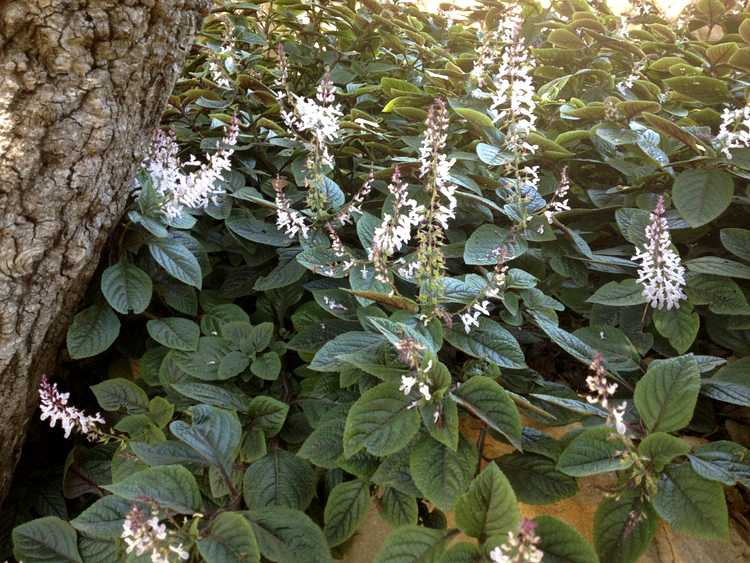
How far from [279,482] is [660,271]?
38.8 inches

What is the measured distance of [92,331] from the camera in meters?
1.55

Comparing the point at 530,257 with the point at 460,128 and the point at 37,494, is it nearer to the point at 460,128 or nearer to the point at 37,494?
the point at 460,128

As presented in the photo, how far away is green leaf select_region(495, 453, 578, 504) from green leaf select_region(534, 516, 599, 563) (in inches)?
6.3

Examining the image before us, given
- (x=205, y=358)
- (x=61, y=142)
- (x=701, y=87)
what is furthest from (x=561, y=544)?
(x=701, y=87)

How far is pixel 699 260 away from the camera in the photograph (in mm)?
1541

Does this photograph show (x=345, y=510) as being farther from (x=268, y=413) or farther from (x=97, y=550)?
(x=97, y=550)

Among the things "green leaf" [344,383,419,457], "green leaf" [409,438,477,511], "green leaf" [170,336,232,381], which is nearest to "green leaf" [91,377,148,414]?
"green leaf" [170,336,232,381]

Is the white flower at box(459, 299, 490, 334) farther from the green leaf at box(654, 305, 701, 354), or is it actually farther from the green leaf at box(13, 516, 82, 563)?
the green leaf at box(13, 516, 82, 563)

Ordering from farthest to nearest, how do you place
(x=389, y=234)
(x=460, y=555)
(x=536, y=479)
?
1. (x=389, y=234)
2. (x=536, y=479)
3. (x=460, y=555)

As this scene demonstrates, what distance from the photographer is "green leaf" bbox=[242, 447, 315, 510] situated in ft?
4.21

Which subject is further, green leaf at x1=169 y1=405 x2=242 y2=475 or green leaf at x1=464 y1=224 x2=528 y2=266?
green leaf at x1=464 y1=224 x2=528 y2=266

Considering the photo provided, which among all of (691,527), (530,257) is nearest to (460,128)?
(530,257)

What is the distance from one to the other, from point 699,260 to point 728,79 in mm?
1192

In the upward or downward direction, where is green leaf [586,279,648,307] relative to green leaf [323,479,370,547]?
Result: upward
